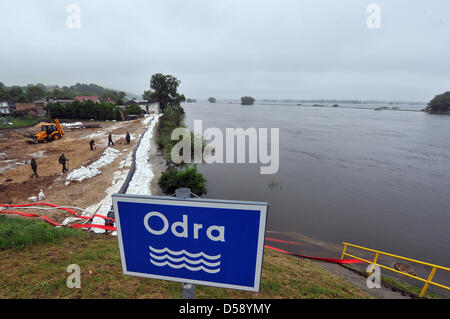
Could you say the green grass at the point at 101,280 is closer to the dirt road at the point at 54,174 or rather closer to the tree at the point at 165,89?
the dirt road at the point at 54,174

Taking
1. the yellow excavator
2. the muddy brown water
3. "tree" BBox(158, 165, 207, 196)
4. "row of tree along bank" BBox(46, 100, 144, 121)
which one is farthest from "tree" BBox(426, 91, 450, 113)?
the yellow excavator

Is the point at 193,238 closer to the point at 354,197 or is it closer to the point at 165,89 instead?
the point at 354,197

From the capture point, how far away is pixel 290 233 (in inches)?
413

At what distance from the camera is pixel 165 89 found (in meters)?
58.4

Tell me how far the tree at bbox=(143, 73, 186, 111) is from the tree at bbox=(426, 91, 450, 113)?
354ft

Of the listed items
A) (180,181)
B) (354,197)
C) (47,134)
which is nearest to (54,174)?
(180,181)

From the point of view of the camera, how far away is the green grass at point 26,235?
501 cm

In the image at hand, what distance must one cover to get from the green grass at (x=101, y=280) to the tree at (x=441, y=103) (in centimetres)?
12193

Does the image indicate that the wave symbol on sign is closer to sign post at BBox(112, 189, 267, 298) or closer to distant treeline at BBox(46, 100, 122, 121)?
sign post at BBox(112, 189, 267, 298)

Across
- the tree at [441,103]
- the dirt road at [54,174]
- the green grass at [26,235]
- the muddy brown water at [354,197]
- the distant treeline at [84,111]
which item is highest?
the tree at [441,103]

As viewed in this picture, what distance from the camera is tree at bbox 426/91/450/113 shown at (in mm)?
84475

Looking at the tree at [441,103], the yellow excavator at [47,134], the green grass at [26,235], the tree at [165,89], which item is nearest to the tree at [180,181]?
the green grass at [26,235]

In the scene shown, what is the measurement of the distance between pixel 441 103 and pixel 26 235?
428ft

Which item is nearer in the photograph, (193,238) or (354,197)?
(193,238)
